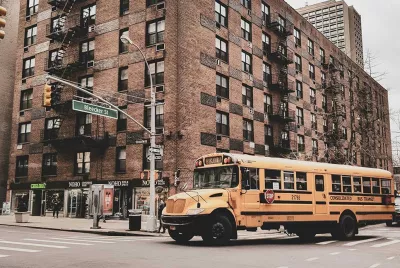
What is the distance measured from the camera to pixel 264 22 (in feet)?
Result: 133

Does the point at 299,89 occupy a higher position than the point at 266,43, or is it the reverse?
the point at 266,43

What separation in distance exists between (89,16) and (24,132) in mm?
11969

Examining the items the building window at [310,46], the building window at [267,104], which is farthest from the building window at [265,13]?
the building window at [310,46]

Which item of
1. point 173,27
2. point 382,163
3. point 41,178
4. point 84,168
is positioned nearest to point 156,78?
point 173,27

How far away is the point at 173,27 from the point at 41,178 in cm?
1710

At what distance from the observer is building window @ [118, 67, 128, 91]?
33500mm

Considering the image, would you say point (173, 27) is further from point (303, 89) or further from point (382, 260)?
point (382, 260)

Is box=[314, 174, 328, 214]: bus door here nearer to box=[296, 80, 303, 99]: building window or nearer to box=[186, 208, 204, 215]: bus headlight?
box=[186, 208, 204, 215]: bus headlight

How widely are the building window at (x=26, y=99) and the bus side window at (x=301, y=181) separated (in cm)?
2975

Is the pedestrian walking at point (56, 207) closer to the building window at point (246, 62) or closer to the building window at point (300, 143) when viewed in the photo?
→ the building window at point (246, 62)

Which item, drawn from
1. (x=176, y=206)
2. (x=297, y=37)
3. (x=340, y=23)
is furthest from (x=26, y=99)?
(x=340, y=23)

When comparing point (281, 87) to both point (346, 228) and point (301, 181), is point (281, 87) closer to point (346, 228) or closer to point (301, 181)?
point (346, 228)

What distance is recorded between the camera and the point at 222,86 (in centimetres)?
3406

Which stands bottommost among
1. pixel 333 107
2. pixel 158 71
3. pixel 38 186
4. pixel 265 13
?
pixel 38 186
